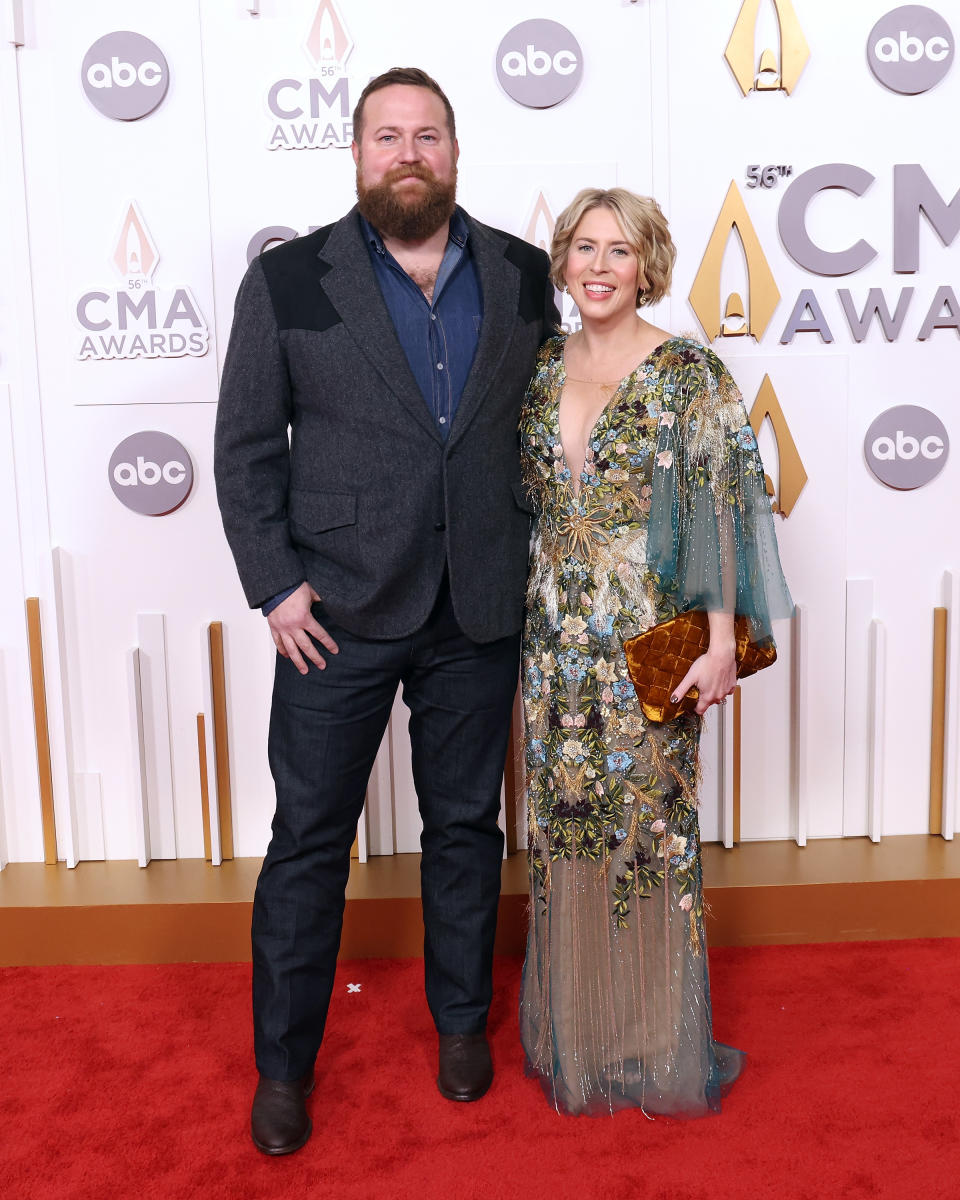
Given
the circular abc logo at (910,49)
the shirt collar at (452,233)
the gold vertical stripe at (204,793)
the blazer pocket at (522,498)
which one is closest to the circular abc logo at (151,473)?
the gold vertical stripe at (204,793)

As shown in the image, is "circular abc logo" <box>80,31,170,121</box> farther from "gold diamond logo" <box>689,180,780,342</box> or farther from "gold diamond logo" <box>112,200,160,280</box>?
"gold diamond logo" <box>689,180,780,342</box>

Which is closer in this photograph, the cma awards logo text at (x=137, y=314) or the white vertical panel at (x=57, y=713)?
the cma awards logo text at (x=137, y=314)

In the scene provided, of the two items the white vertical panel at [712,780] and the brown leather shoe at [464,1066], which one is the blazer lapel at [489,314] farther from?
the white vertical panel at [712,780]

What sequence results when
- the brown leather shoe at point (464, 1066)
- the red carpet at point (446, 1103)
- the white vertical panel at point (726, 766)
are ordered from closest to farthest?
1. the red carpet at point (446, 1103)
2. the brown leather shoe at point (464, 1066)
3. the white vertical panel at point (726, 766)

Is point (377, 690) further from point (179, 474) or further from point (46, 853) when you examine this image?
point (46, 853)

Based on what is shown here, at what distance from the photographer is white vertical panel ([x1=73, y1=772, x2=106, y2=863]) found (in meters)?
2.96

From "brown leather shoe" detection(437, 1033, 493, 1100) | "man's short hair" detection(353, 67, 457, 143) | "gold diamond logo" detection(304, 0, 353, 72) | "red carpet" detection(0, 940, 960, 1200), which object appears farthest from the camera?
"gold diamond logo" detection(304, 0, 353, 72)

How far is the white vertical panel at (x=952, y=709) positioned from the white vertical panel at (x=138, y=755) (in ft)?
6.57

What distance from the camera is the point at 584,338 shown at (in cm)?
206

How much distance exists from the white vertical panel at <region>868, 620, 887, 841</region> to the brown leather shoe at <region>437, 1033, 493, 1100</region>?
1.27 meters

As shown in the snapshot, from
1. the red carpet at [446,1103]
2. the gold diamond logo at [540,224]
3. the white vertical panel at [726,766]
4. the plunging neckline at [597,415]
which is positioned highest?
the gold diamond logo at [540,224]

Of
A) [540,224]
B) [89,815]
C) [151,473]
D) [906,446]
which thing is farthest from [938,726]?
[89,815]

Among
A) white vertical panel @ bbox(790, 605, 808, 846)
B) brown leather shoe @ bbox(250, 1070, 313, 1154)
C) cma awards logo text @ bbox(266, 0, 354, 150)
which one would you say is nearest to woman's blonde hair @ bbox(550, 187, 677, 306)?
cma awards logo text @ bbox(266, 0, 354, 150)

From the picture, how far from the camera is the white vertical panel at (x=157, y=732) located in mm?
2908
